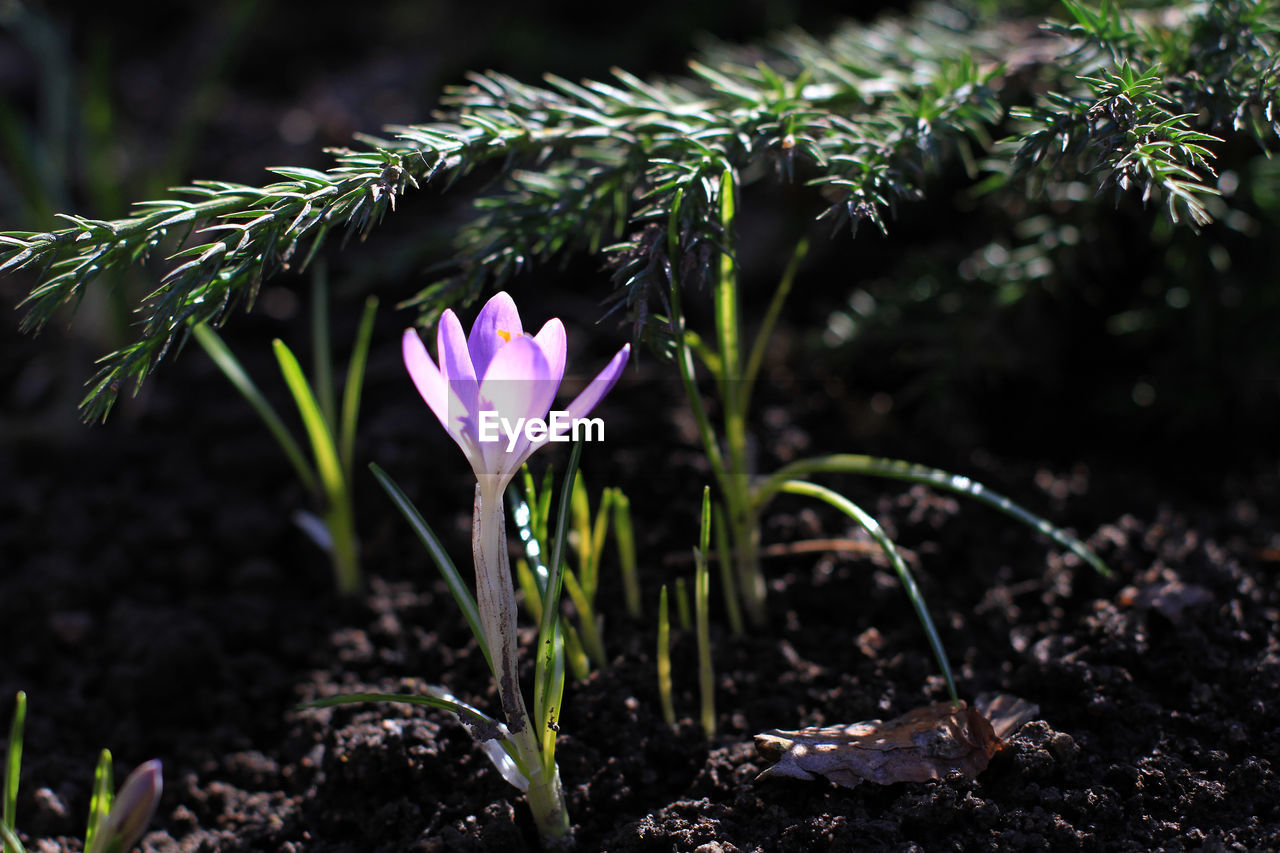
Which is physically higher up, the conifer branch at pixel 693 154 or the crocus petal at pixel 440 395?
the conifer branch at pixel 693 154

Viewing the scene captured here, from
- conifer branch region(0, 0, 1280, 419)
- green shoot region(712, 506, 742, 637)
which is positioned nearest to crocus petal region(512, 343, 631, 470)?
conifer branch region(0, 0, 1280, 419)

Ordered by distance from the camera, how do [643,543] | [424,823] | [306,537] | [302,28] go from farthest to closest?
[302,28], [306,537], [643,543], [424,823]

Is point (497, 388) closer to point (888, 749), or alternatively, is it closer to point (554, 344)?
point (554, 344)

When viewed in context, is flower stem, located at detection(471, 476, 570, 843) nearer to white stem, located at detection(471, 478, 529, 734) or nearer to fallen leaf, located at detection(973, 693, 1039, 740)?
white stem, located at detection(471, 478, 529, 734)

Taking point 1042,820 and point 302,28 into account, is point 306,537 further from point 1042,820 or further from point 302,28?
point 302,28

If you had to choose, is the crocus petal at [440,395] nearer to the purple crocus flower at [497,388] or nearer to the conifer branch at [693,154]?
the purple crocus flower at [497,388]

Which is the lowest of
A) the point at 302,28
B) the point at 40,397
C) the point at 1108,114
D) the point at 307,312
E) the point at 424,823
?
the point at 424,823

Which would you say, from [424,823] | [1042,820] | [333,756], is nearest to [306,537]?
[333,756]

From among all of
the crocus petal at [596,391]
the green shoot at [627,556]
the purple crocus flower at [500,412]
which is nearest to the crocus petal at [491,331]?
the purple crocus flower at [500,412]
